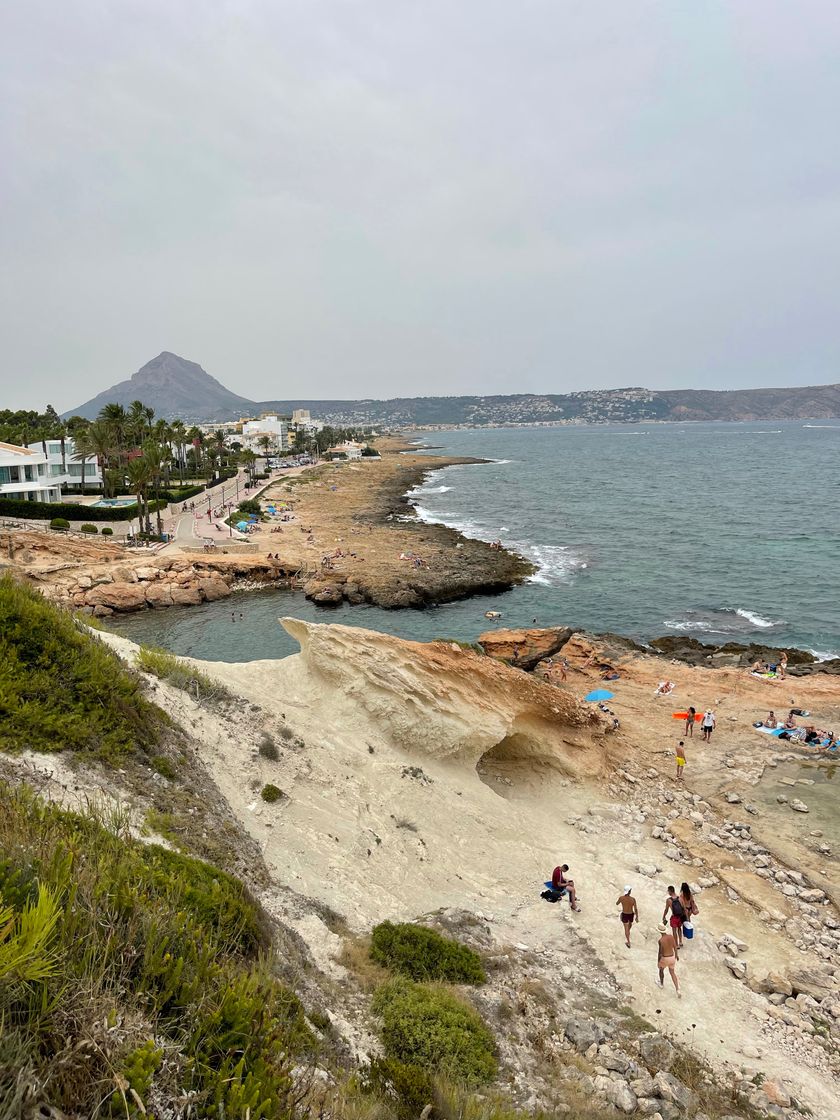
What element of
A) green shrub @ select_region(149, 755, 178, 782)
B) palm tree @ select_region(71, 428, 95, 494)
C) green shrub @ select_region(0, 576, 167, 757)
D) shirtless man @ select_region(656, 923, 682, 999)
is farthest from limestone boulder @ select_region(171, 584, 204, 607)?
shirtless man @ select_region(656, 923, 682, 999)

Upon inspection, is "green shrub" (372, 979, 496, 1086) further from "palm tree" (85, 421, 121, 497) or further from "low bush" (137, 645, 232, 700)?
"palm tree" (85, 421, 121, 497)

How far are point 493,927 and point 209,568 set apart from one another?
3786cm

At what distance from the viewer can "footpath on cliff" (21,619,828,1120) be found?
9.15 metres

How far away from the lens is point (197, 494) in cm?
8275

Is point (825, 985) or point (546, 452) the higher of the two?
point (546, 452)

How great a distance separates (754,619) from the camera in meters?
37.2

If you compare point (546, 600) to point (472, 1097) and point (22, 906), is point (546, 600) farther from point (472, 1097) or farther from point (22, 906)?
point (22, 906)

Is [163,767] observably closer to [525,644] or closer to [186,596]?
[525,644]

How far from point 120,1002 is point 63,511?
57142 millimetres

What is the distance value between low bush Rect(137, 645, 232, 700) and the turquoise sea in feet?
52.2

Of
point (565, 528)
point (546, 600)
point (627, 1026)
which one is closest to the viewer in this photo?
point (627, 1026)

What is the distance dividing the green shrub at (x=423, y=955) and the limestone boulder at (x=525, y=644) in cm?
1860

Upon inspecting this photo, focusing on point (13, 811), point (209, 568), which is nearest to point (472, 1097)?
point (13, 811)

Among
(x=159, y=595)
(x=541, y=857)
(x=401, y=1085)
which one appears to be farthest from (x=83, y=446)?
(x=401, y=1085)
